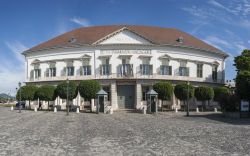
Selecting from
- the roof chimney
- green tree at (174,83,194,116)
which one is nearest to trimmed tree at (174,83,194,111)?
green tree at (174,83,194,116)

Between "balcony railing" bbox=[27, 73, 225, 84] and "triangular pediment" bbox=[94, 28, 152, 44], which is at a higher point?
"triangular pediment" bbox=[94, 28, 152, 44]

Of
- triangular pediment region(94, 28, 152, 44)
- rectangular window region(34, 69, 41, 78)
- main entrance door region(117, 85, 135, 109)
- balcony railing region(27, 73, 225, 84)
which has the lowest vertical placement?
main entrance door region(117, 85, 135, 109)

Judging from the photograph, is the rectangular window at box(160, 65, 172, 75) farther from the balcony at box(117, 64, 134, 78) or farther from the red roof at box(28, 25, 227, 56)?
the balcony at box(117, 64, 134, 78)

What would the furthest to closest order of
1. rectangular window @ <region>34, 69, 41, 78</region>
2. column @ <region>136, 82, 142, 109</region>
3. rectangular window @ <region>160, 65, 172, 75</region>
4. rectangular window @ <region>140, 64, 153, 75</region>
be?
rectangular window @ <region>34, 69, 41, 78</region> → rectangular window @ <region>160, 65, 172, 75</region> → rectangular window @ <region>140, 64, 153, 75</region> → column @ <region>136, 82, 142, 109</region>

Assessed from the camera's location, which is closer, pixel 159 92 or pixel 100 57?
pixel 159 92

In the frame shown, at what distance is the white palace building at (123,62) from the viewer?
54.6 metres

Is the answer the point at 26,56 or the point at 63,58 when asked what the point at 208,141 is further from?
the point at 26,56

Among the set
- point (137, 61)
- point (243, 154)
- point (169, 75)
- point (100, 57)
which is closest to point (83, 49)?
point (100, 57)

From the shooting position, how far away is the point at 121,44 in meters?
54.6

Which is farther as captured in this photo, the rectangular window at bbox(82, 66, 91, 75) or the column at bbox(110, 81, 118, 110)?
the rectangular window at bbox(82, 66, 91, 75)

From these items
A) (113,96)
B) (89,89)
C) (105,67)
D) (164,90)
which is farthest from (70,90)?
(164,90)

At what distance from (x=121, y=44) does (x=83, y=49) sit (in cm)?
625

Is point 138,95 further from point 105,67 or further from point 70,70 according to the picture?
point 70,70

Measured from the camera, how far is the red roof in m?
57.3
